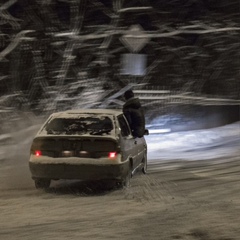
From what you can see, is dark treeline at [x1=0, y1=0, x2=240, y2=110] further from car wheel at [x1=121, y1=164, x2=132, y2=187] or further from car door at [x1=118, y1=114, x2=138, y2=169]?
car wheel at [x1=121, y1=164, x2=132, y2=187]

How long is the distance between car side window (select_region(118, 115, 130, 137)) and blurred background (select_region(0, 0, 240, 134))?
7153 millimetres

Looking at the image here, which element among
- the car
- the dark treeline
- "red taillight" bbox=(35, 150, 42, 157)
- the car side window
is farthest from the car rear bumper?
the dark treeline

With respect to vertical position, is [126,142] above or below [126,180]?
above

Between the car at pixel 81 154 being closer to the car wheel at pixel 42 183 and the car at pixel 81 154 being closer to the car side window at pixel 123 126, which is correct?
the car wheel at pixel 42 183

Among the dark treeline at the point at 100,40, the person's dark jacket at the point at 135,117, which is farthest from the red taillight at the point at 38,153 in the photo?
the dark treeline at the point at 100,40

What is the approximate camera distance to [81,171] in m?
8.59

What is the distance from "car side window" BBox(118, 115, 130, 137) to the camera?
9465mm

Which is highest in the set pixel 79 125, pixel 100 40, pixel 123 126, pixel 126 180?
pixel 100 40

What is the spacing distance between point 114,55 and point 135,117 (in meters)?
8.86

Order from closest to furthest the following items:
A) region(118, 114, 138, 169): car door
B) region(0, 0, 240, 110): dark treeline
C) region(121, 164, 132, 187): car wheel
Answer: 1. region(118, 114, 138, 169): car door
2. region(121, 164, 132, 187): car wheel
3. region(0, 0, 240, 110): dark treeline

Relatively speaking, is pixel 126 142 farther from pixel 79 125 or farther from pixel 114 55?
pixel 114 55

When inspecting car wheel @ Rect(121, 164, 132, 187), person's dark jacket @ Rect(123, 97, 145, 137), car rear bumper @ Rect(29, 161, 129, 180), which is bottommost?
car wheel @ Rect(121, 164, 132, 187)

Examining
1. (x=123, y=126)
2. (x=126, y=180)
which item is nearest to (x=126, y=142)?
(x=123, y=126)

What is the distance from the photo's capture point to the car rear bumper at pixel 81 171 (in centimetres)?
858
